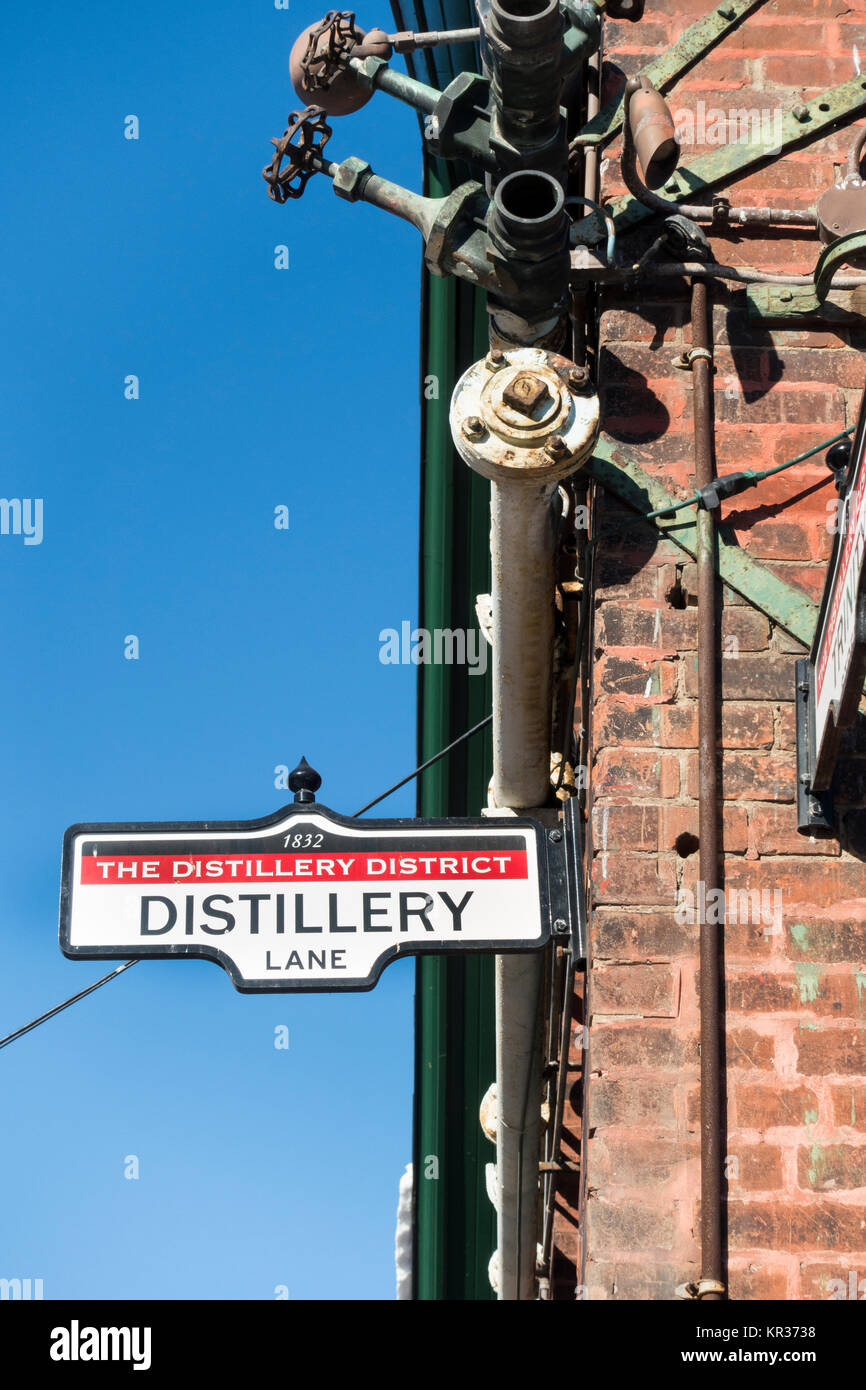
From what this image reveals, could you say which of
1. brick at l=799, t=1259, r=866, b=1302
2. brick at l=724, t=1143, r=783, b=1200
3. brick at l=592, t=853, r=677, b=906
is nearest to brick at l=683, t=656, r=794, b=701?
brick at l=592, t=853, r=677, b=906

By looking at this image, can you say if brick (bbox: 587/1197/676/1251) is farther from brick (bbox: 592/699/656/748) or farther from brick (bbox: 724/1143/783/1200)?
brick (bbox: 592/699/656/748)

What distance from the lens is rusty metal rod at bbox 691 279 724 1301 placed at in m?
3.86

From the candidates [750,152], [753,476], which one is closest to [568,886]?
[753,476]

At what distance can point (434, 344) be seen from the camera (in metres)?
6.90

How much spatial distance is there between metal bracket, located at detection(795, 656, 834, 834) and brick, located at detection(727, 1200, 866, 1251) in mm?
914

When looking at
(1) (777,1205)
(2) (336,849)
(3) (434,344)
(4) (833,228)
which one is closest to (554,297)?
(4) (833,228)

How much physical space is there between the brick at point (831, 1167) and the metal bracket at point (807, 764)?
77 cm

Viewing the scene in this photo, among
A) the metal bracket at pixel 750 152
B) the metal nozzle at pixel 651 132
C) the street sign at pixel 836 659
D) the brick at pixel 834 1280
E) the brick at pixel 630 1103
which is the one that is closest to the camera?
the street sign at pixel 836 659

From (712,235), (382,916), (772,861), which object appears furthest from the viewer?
(712,235)

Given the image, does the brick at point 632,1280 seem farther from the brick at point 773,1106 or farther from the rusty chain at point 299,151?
the rusty chain at point 299,151

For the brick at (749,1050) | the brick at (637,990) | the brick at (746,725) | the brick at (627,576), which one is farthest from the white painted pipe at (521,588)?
the brick at (749,1050)

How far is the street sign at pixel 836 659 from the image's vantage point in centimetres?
341
